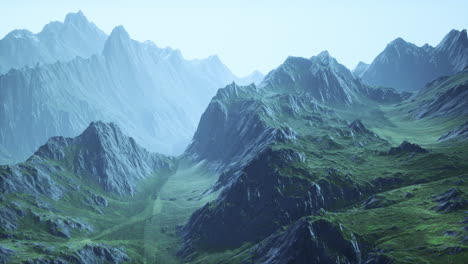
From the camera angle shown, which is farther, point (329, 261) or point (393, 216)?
point (393, 216)

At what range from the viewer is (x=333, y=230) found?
7205 inches

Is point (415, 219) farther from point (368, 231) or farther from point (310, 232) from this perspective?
point (310, 232)

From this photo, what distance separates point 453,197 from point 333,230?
2428 inches

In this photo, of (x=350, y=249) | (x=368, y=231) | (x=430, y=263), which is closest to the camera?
(x=430, y=263)

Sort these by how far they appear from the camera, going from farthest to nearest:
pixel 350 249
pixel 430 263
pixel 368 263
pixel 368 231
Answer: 1. pixel 368 231
2. pixel 350 249
3. pixel 368 263
4. pixel 430 263

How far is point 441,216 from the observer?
183 metres

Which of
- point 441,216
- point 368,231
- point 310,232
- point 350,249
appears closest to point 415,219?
point 441,216

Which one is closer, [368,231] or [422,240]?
[422,240]

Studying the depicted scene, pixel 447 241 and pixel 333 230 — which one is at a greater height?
pixel 333 230

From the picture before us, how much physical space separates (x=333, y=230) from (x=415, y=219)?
40793 millimetres

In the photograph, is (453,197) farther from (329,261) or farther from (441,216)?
(329,261)

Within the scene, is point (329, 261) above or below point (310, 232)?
below

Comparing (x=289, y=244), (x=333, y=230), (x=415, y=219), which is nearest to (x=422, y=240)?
(x=415, y=219)

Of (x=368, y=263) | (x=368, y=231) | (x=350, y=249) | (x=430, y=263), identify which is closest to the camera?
(x=430, y=263)
